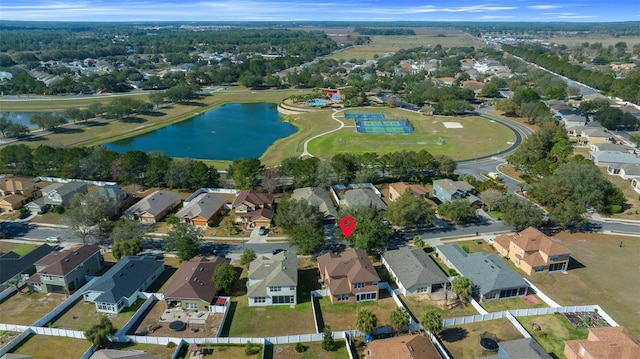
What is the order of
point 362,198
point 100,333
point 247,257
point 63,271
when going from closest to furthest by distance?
point 100,333
point 63,271
point 247,257
point 362,198

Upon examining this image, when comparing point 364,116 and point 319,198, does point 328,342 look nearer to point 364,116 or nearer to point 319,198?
point 319,198

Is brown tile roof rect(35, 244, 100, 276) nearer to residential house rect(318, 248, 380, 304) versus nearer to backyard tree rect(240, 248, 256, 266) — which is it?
backyard tree rect(240, 248, 256, 266)

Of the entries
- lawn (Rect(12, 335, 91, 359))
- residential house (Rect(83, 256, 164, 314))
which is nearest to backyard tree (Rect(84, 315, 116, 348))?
lawn (Rect(12, 335, 91, 359))

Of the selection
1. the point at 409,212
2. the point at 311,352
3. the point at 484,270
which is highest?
the point at 409,212

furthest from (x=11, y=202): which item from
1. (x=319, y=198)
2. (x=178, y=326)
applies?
(x=319, y=198)

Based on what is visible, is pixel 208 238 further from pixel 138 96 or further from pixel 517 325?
pixel 138 96

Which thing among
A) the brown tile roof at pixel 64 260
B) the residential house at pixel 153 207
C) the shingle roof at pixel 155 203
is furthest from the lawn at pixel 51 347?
the shingle roof at pixel 155 203

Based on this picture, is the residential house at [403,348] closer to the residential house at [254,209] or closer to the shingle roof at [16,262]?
the residential house at [254,209]
